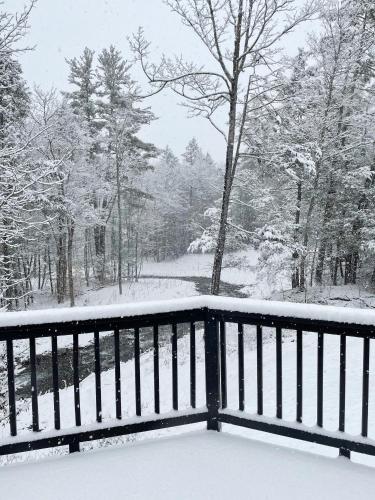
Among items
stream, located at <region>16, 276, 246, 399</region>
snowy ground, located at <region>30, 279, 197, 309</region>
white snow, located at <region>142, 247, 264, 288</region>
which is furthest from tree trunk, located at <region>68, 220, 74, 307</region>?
white snow, located at <region>142, 247, 264, 288</region>

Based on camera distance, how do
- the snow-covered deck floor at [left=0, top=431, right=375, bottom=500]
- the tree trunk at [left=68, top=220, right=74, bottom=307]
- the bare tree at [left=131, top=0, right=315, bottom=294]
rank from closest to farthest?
the snow-covered deck floor at [left=0, top=431, right=375, bottom=500], the bare tree at [left=131, top=0, right=315, bottom=294], the tree trunk at [left=68, top=220, right=74, bottom=307]

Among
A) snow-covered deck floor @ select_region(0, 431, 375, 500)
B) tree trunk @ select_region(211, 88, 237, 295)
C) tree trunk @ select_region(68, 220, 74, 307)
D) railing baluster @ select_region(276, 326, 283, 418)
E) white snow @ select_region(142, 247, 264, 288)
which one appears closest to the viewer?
snow-covered deck floor @ select_region(0, 431, 375, 500)

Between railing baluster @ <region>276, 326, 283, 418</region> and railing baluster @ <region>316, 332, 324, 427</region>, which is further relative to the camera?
railing baluster @ <region>276, 326, 283, 418</region>

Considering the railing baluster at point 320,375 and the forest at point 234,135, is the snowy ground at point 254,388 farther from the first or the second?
the forest at point 234,135

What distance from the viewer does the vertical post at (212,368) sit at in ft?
13.1

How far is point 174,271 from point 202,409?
1553 inches

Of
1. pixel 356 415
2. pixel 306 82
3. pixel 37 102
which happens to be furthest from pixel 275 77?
pixel 37 102

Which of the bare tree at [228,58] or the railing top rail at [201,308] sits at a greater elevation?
the bare tree at [228,58]

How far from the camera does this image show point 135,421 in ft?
12.6

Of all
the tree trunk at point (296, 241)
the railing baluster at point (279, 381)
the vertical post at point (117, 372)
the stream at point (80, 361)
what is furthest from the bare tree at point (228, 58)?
the vertical post at point (117, 372)

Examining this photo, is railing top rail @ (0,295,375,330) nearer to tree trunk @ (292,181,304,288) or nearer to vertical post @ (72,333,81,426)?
vertical post @ (72,333,81,426)

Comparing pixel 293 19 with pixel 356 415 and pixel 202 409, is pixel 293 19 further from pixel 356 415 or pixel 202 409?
pixel 202 409

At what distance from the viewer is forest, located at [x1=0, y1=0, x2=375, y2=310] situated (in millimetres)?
11133

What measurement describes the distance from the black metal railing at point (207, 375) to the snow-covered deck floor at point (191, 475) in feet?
0.56
